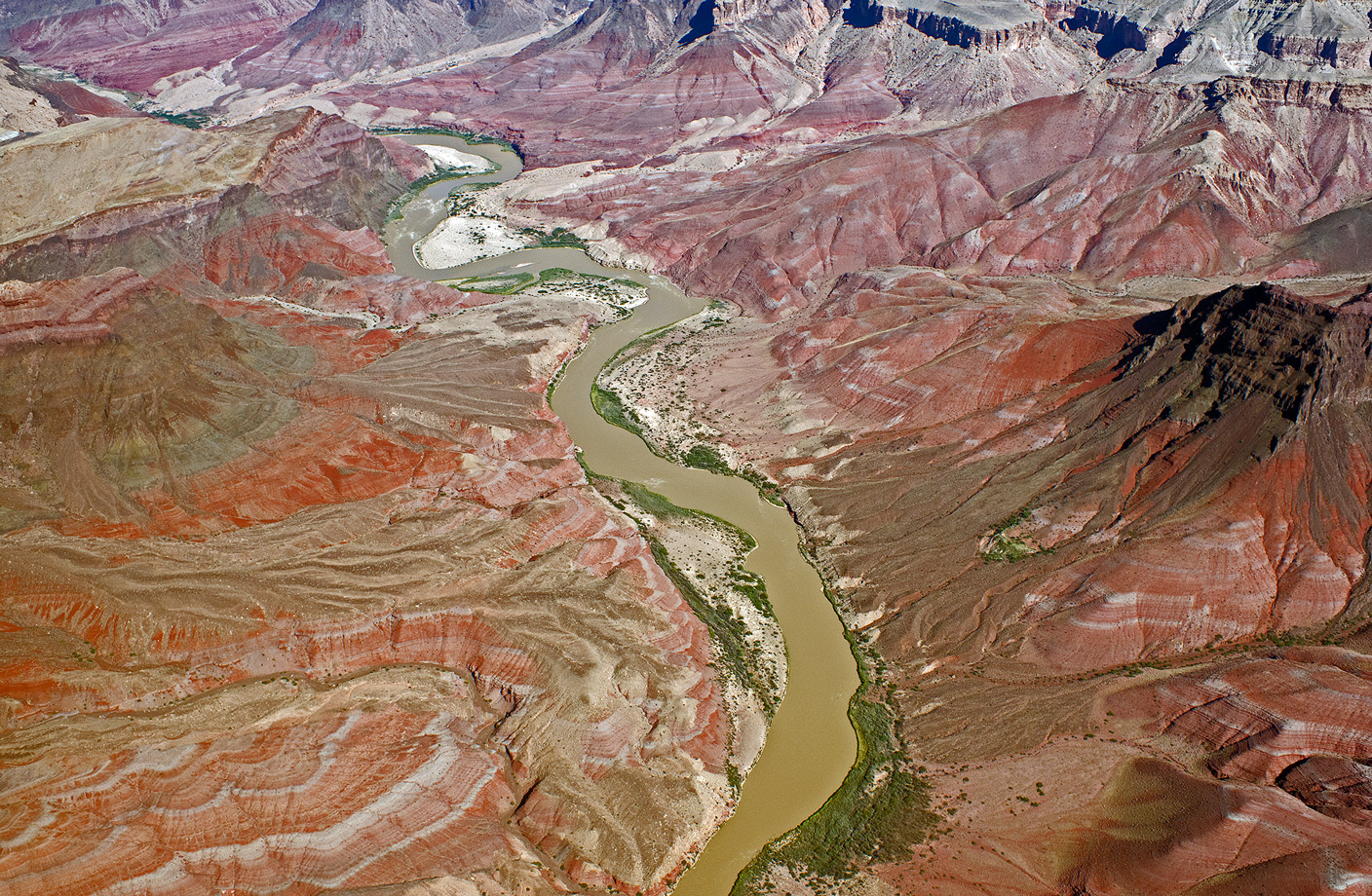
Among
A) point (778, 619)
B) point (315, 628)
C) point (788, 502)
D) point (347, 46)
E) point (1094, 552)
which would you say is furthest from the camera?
point (347, 46)

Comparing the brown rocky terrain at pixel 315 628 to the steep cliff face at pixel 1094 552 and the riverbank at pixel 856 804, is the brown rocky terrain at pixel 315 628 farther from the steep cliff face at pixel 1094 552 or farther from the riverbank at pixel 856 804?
the steep cliff face at pixel 1094 552

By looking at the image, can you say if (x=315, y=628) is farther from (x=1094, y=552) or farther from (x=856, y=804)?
(x=1094, y=552)

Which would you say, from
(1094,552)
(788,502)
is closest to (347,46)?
(788,502)

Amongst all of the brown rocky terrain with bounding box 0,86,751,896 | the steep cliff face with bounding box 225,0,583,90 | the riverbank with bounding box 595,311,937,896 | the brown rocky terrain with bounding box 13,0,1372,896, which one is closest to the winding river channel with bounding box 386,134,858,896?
the riverbank with bounding box 595,311,937,896

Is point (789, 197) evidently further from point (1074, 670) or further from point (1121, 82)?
point (1074, 670)

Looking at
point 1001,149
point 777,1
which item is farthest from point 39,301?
point 777,1

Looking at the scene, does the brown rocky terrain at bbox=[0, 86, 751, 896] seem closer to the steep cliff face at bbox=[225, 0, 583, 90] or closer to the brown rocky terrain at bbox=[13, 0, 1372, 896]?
the brown rocky terrain at bbox=[13, 0, 1372, 896]
